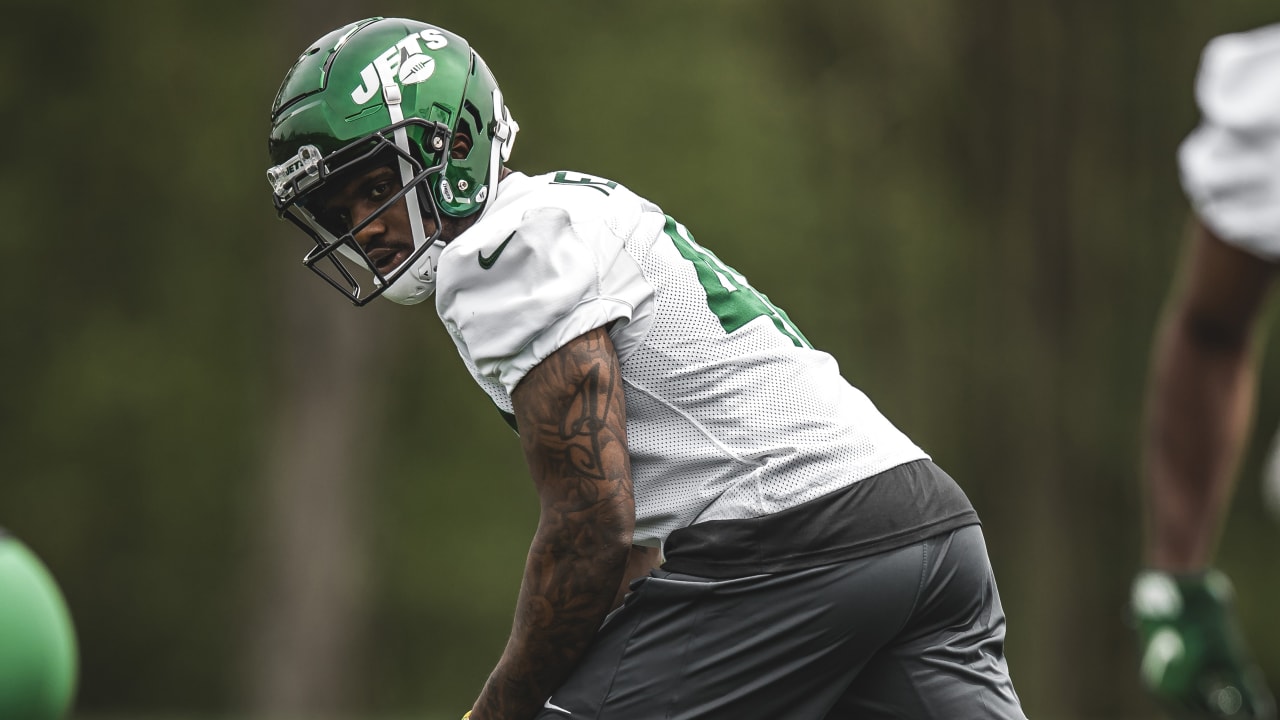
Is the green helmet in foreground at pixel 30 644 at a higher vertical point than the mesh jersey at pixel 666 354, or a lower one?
lower

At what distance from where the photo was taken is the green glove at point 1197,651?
4.16 metres

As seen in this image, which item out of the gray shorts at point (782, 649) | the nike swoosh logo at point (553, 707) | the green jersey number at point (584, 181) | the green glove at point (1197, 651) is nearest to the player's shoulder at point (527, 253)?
the green jersey number at point (584, 181)

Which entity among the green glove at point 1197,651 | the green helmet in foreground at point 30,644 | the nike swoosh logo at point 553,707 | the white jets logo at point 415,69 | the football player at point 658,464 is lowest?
the green glove at point 1197,651

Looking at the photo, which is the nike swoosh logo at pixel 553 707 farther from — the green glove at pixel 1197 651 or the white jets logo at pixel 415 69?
the green glove at pixel 1197 651

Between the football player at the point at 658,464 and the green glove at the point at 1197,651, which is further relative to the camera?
the green glove at the point at 1197,651

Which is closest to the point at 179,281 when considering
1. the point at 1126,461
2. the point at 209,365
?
the point at 209,365

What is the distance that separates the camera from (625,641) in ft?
10.6

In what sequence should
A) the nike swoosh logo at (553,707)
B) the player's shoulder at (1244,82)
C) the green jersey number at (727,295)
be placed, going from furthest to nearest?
the player's shoulder at (1244,82)
the green jersey number at (727,295)
the nike swoosh logo at (553,707)

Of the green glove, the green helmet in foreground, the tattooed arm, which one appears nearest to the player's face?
the tattooed arm

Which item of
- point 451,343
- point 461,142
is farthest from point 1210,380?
point 451,343

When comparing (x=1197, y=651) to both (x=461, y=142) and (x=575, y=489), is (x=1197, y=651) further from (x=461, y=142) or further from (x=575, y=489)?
(x=461, y=142)

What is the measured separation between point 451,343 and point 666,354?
44.0ft

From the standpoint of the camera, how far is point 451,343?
16.5 m

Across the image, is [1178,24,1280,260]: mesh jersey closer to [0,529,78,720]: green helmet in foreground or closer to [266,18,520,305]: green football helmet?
[266,18,520,305]: green football helmet
